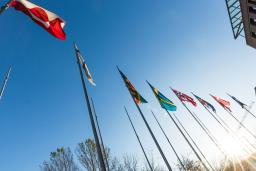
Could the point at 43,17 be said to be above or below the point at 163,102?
below

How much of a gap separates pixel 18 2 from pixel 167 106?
15.2 metres

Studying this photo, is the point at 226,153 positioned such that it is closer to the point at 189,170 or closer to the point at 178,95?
the point at 189,170

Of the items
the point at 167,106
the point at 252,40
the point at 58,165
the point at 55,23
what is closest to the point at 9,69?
the point at 55,23

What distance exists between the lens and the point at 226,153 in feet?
112

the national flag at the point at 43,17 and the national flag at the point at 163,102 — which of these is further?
the national flag at the point at 163,102

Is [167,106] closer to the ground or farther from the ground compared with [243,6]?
closer to the ground

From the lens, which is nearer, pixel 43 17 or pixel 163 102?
pixel 43 17

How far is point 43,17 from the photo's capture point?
7.49 meters

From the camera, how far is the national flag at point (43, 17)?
23.2 ft

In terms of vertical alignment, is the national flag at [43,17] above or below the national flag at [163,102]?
below

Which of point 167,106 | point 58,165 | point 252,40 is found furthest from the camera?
point 58,165

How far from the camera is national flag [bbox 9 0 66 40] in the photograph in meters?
7.09

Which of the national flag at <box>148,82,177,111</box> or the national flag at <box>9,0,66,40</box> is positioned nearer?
the national flag at <box>9,0,66,40</box>

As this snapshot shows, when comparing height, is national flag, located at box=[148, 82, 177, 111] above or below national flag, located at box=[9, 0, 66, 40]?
above
